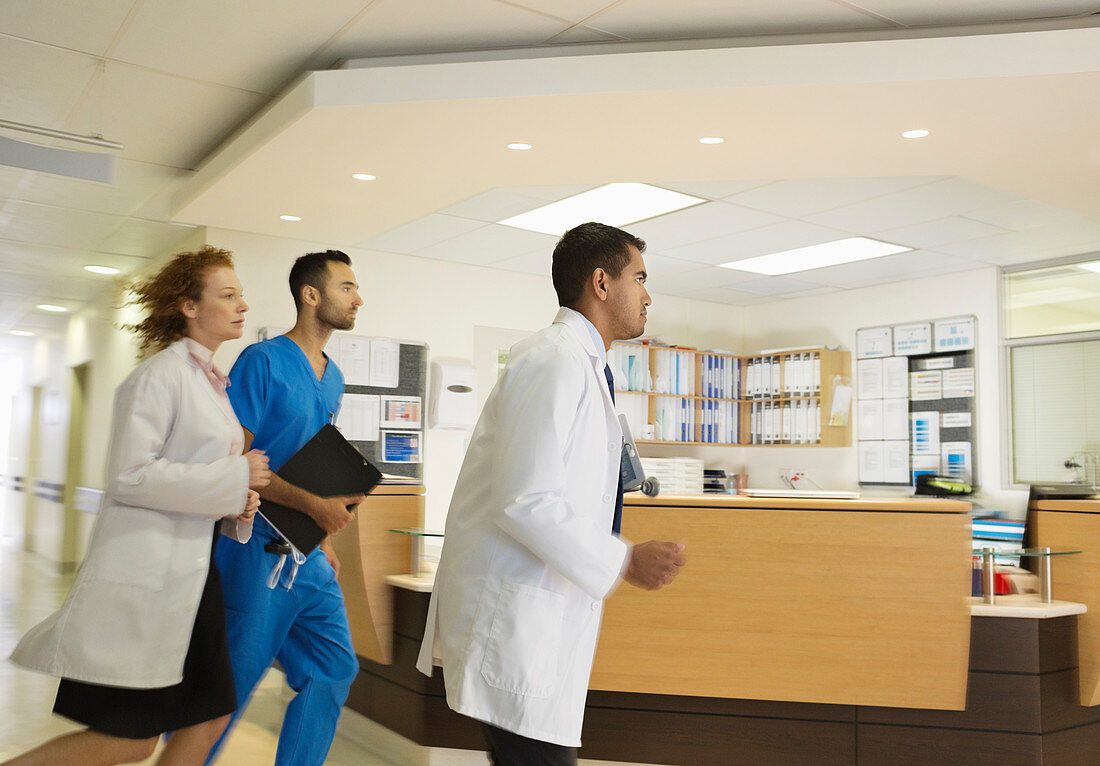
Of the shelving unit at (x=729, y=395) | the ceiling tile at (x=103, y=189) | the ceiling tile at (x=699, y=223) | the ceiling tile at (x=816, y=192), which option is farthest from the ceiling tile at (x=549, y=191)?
the shelving unit at (x=729, y=395)

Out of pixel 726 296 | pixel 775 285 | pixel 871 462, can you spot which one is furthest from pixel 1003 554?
pixel 726 296

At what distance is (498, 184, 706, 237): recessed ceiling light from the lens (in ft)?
16.6

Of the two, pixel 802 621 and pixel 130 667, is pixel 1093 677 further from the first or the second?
pixel 130 667

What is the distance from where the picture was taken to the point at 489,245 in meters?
6.26

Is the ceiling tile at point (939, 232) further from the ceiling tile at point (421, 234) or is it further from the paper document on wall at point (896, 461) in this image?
the ceiling tile at point (421, 234)

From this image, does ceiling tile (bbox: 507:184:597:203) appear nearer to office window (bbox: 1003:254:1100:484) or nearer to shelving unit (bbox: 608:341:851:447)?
shelving unit (bbox: 608:341:851:447)

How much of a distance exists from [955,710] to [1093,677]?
1.84ft

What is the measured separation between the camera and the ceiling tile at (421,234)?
567cm

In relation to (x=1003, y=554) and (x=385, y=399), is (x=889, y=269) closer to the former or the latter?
(x=385, y=399)

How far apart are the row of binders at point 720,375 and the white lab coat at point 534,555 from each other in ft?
20.0

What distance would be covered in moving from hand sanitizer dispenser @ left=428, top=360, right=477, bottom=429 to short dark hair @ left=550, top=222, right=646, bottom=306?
15.0 feet

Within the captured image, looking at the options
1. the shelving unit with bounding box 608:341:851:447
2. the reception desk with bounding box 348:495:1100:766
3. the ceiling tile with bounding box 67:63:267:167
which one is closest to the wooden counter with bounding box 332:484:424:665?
the reception desk with bounding box 348:495:1100:766

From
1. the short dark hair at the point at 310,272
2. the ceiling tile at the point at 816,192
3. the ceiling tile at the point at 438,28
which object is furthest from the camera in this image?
the ceiling tile at the point at 816,192

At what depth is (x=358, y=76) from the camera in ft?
11.5
